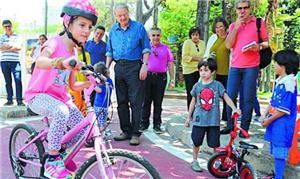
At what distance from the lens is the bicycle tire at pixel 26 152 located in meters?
3.70

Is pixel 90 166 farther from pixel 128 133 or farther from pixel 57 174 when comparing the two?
pixel 128 133

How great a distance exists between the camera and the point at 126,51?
6.04 meters

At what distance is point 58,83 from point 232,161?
83.4 inches

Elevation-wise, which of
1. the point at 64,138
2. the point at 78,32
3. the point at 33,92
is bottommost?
the point at 64,138

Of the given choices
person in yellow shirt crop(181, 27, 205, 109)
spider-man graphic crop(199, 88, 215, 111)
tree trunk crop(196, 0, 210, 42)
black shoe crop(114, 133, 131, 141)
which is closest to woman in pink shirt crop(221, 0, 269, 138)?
spider-man graphic crop(199, 88, 215, 111)

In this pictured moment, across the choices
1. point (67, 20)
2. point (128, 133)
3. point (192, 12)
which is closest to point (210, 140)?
point (128, 133)

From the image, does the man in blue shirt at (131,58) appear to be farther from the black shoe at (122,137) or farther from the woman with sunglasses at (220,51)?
the woman with sunglasses at (220,51)

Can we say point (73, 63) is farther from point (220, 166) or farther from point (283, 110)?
point (220, 166)

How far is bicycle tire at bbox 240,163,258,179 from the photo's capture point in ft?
13.3

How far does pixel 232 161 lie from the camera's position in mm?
4535

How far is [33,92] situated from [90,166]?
37.9 inches

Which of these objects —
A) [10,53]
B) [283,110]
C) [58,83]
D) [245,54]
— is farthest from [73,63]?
[10,53]

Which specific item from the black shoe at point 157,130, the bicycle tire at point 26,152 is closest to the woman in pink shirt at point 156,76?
the black shoe at point 157,130

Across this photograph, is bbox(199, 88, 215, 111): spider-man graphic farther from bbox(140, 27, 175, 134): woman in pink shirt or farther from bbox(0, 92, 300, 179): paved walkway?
bbox(140, 27, 175, 134): woman in pink shirt
